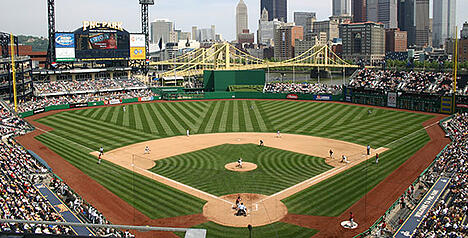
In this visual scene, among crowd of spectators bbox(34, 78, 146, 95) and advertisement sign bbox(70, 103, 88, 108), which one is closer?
advertisement sign bbox(70, 103, 88, 108)

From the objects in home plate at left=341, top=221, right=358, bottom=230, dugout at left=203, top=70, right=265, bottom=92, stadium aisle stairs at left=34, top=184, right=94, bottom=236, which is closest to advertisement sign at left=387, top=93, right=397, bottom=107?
dugout at left=203, top=70, right=265, bottom=92

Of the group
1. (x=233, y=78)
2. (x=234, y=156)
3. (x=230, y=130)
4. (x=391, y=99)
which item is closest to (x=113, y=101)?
(x=233, y=78)

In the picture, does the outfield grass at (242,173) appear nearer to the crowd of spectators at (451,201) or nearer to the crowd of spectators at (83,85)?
the crowd of spectators at (451,201)

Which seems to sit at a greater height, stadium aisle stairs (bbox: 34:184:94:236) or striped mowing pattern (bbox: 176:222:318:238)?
stadium aisle stairs (bbox: 34:184:94:236)

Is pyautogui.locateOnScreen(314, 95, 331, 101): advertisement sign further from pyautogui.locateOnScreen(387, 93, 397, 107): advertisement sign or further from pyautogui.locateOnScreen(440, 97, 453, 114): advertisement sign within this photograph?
pyautogui.locateOnScreen(440, 97, 453, 114): advertisement sign

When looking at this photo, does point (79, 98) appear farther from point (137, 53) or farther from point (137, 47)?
point (137, 47)

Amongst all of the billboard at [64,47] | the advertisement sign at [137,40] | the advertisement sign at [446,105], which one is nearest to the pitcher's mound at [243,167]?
the advertisement sign at [446,105]

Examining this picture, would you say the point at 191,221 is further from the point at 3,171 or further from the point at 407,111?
the point at 407,111
